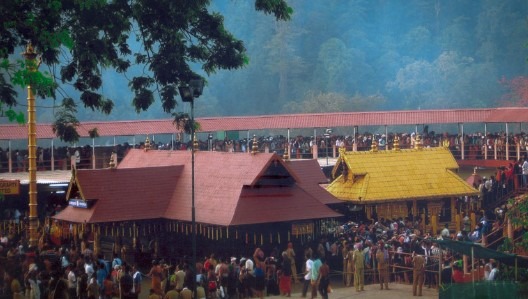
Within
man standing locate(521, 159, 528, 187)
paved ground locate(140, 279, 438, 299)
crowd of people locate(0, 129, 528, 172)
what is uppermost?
crowd of people locate(0, 129, 528, 172)

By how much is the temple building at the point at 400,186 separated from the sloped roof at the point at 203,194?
4.77 m

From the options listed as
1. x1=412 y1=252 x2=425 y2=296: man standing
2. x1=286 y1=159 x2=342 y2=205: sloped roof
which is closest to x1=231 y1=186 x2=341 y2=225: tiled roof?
x1=286 y1=159 x2=342 y2=205: sloped roof

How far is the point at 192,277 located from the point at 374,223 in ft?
32.1

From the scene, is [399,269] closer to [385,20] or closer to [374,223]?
[374,223]

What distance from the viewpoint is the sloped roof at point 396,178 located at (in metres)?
28.6

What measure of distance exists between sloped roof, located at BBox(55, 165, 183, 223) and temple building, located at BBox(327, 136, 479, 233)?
18.9 feet

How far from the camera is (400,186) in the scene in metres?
29.1

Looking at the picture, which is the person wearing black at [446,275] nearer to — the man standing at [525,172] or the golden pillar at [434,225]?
the golden pillar at [434,225]

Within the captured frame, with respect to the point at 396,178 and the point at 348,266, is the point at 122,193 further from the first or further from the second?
the point at 396,178

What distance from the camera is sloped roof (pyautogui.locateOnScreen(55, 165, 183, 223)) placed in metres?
24.0

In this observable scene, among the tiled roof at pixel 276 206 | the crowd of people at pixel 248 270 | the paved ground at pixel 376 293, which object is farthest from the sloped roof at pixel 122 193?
the paved ground at pixel 376 293

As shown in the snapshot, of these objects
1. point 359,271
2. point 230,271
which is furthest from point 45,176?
point 359,271

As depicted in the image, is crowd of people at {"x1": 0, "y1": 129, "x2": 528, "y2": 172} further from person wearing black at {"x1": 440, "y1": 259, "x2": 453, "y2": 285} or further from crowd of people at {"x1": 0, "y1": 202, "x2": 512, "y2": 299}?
person wearing black at {"x1": 440, "y1": 259, "x2": 453, "y2": 285}

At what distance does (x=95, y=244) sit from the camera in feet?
78.6
